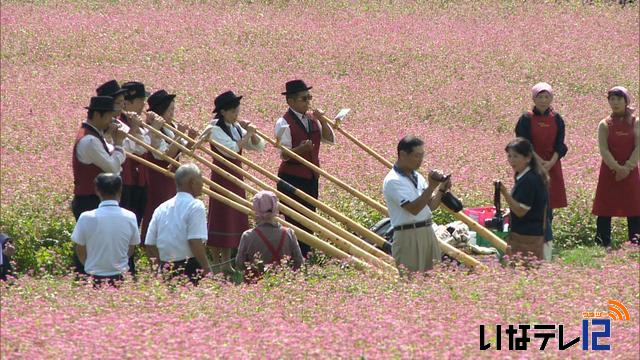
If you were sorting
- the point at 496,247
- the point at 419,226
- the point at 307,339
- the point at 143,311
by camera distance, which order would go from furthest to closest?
the point at 496,247
the point at 419,226
the point at 143,311
the point at 307,339

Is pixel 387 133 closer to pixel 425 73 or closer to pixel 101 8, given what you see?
pixel 425 73

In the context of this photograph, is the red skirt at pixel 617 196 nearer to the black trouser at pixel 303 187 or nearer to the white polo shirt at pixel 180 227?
the black trouser at pixel 303 187

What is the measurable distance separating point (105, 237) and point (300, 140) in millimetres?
3550

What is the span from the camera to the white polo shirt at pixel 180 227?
32.9 ft

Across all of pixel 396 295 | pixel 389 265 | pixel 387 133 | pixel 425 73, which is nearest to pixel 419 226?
pixel 389 265

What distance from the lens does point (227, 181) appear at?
1266cm

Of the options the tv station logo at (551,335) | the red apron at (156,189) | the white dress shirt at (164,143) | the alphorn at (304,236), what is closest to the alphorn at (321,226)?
the alphorn at (304,236)

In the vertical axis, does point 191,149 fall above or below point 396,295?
above

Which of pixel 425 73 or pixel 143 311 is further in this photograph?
pixel 425 73

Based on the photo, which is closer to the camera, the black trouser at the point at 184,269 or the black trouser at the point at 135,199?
the black trouser at the point at 184,269

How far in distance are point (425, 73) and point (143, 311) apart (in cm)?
1595

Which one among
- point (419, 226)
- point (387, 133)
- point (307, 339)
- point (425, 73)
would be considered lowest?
point (307, 339)

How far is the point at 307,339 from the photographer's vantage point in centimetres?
790

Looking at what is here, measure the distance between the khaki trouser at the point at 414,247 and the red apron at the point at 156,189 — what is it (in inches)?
111
